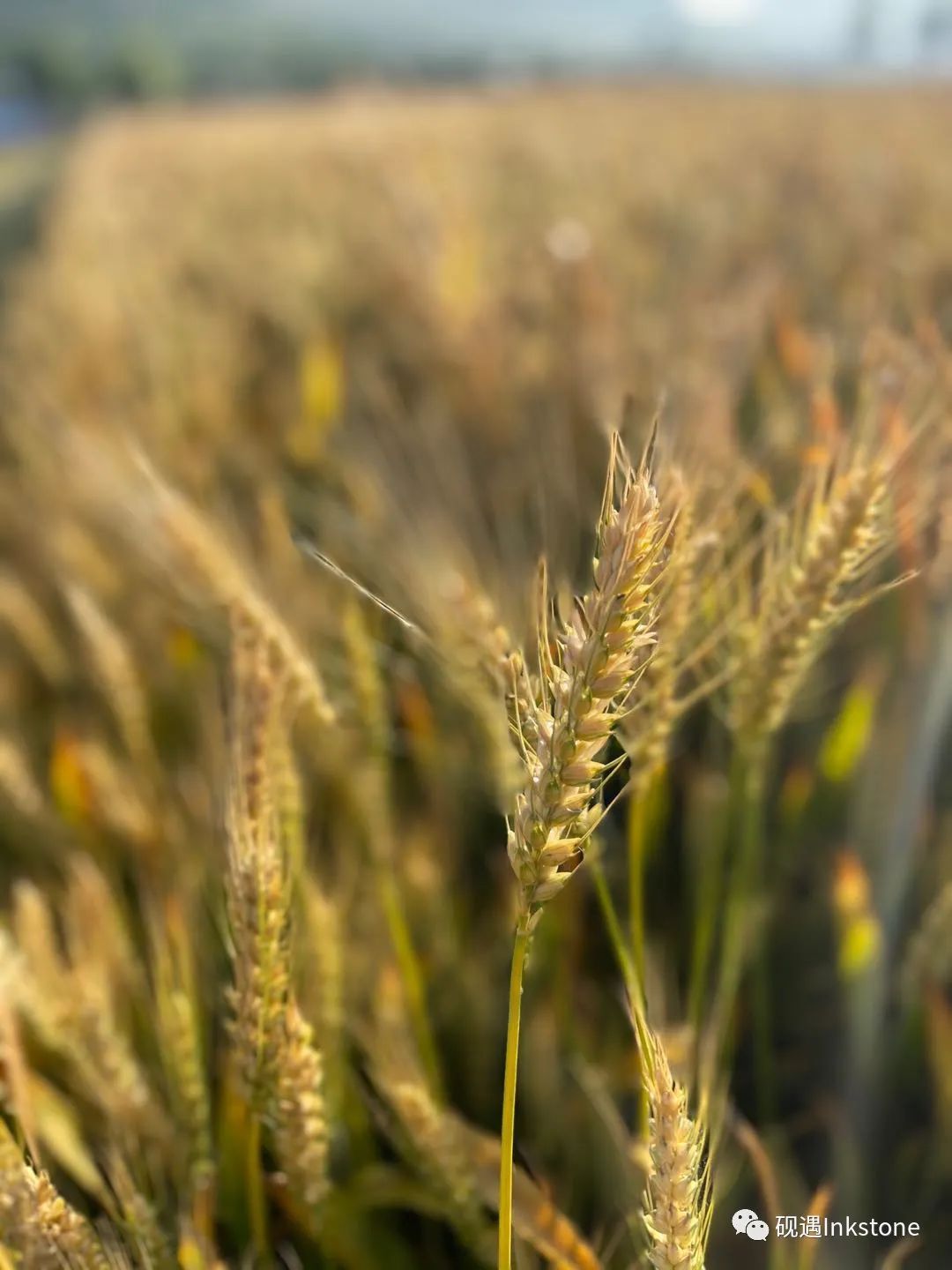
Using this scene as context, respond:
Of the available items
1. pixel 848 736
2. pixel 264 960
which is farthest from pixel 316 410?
pixel 264 960

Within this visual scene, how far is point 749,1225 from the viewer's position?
406mm

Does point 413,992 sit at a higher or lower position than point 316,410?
lower

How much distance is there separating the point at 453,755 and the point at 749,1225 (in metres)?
0.35

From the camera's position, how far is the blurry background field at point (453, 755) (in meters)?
0.43

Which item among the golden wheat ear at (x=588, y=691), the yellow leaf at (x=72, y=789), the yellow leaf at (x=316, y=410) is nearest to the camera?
the golden wheat ear at (x=588, y=691)

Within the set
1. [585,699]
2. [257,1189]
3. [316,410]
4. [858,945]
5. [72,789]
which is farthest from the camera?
[316,410]

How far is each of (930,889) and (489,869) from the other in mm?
286

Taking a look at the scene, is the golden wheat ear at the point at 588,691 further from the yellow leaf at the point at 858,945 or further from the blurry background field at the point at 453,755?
the yellow leaf at the point at 858,945

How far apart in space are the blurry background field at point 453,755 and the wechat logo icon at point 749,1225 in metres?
0.01

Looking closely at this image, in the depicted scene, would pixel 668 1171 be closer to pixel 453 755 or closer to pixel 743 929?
pixel 743 929

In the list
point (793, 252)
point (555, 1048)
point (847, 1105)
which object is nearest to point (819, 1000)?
point (847, 1105)

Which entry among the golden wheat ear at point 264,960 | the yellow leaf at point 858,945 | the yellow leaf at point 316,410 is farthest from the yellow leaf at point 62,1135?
the yellow leaf at point 316,410

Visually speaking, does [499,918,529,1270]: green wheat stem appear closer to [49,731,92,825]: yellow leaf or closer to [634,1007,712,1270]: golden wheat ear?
[634,1007,712,1270]: golden wheat ear

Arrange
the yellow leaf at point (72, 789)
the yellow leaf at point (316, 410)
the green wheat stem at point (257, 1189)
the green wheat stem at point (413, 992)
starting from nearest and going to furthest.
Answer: the green wheat stem at point (257, 1189)
the green wheat stem at point (413, 992)
the yellow leaf at point (72, 789)
the yellow leaf at point (316, 410)
